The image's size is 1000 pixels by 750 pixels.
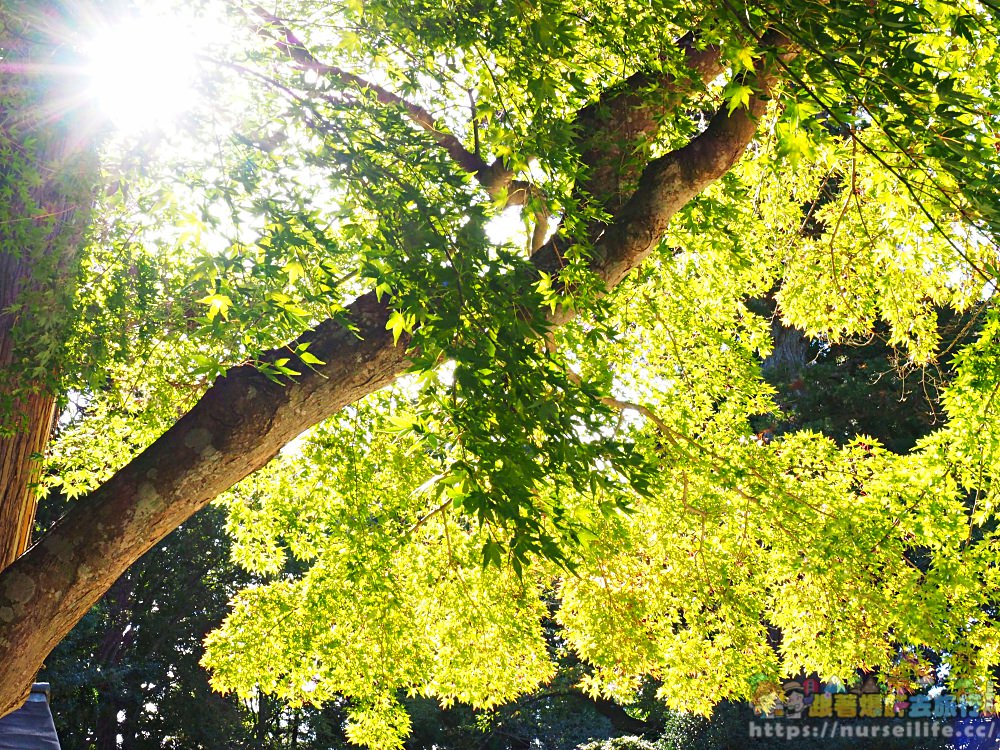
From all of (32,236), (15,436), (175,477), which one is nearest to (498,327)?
(175,477)

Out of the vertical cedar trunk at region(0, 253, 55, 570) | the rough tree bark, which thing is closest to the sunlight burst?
the vertical cedar trunk at region(0, 253, 55, 570)

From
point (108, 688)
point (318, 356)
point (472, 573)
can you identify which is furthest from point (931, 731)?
point (108, 688)

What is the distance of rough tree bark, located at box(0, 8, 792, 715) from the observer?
11.5ft

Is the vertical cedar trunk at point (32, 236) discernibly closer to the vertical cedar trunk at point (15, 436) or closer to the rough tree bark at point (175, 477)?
the vertical cedar trunk at point (15, 436)

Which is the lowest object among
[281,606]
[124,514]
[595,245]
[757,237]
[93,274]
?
[124,514]

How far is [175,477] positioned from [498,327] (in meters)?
1.69

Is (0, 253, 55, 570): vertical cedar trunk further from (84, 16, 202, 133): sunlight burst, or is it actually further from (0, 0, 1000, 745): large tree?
(84, 16, 202, 133): sunlight burst

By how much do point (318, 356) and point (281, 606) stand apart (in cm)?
390

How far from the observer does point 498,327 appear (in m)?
2.67

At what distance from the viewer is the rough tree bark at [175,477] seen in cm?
350

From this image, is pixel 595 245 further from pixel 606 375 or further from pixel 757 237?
pixel 757 237

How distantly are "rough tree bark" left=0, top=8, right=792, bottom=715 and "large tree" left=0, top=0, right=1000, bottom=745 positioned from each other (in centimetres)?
1

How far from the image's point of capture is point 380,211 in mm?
2814

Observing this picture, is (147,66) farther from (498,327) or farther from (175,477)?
(498,327)
